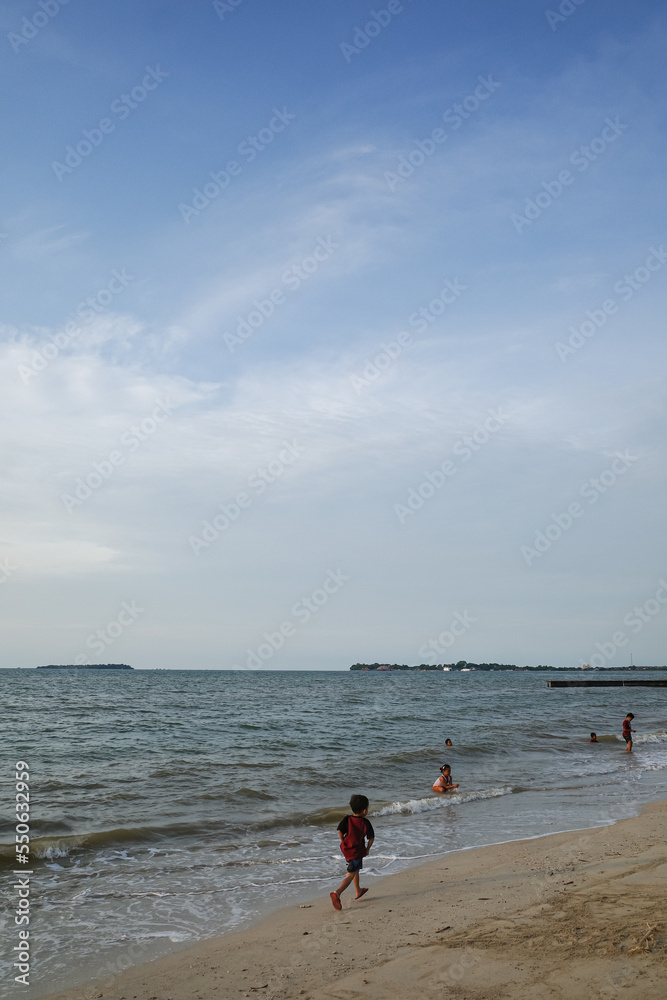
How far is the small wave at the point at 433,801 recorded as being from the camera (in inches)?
604

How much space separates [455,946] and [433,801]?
10.0 metres

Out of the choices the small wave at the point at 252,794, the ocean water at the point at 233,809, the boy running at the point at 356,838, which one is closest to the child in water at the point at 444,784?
the ocean water at the point at 233,809

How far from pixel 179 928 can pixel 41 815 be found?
23.6 feet

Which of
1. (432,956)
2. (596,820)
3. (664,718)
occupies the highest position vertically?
(432,956)

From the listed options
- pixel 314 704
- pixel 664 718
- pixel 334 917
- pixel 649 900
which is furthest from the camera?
→ pixel 314 704

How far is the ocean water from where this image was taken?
880 cm

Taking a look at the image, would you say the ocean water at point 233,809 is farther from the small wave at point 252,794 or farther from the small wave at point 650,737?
the small wave at point 650,737

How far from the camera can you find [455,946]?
6.78 metres

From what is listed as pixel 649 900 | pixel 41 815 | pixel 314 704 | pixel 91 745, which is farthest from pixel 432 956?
pixel 314 704

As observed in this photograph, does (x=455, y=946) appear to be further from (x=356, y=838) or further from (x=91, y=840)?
(x=91, y=840)

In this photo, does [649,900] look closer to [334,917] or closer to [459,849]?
[334,917]

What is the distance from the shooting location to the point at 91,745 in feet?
80.9

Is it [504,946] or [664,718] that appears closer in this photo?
[504,946]

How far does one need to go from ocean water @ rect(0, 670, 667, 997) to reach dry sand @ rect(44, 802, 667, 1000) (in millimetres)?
877
